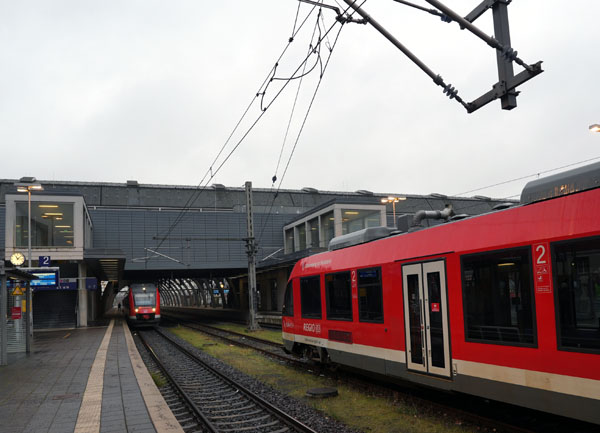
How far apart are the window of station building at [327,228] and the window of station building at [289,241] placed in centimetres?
652

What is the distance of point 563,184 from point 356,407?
5.36 m

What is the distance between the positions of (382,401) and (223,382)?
4.63 m

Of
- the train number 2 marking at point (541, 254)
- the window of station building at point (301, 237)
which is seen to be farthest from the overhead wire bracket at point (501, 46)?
the window of station building at point (301, 237)

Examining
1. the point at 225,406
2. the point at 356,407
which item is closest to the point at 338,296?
the point at 356,407

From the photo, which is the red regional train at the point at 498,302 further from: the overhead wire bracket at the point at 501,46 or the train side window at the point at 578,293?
the overhead wire bracket at the point at 501,46

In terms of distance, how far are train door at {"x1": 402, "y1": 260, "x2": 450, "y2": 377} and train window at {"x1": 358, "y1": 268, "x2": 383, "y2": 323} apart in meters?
0.89

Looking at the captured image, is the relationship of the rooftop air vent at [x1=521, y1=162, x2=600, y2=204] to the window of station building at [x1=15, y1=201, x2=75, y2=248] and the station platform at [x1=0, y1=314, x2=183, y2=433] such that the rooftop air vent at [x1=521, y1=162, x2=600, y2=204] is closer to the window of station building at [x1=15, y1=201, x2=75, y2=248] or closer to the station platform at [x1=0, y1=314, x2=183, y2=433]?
the station platform at [x1=0, y1=314, x2=183, y2=433]

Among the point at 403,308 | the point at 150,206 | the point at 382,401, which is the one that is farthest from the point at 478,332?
the point at 150,206

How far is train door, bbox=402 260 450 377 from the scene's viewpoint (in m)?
8.20

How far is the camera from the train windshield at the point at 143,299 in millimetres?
32906

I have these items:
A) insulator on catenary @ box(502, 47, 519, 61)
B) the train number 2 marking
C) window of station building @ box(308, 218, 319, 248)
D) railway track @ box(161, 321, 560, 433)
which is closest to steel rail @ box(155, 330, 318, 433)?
railway track @ box(161, 321, 560, 433)

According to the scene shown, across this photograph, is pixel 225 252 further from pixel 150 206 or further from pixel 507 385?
pixel 507 385

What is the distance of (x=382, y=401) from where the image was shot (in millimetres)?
9695

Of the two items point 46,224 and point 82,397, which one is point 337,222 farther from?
point 82,397
